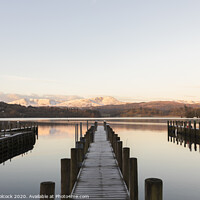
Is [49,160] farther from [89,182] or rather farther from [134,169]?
[134,169]

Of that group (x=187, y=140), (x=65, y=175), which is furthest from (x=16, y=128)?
(x=65, y=175)

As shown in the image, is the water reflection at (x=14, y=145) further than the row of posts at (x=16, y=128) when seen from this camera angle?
No

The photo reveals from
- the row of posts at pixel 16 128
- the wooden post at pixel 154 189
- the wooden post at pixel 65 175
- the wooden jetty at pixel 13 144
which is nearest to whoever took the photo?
the wooden post at pixel 154 189

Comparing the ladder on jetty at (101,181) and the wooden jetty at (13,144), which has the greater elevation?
the ladder on jetty at (101,181)

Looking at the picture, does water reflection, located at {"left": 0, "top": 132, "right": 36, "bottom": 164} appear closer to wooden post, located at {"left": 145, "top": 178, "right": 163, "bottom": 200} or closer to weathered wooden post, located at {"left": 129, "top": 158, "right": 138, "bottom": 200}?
Result: weathered wooden post, located at {"left": 129, "top": 158, "right": 138, "bottom": 200}

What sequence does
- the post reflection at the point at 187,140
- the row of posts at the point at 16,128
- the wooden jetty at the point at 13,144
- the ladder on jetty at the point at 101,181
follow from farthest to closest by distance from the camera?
1. the post reflection at the point at 187,140
2. the row of posts at the point at 16,128
3. the wooden jetty at the point at 13,144
4. the ladder on jetty at the point at 101,181

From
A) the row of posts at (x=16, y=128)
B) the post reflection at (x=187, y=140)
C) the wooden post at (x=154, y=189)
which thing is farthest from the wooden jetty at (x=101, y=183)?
the post reflection at (x=187, y=140)

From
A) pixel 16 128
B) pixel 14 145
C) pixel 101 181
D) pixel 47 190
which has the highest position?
pixel 47 190

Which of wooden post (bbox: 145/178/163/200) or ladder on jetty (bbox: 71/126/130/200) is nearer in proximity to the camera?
wooden post (bbox: 145/178/163/200)

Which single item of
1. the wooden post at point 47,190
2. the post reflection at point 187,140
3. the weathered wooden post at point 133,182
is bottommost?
the post reflection at point 187,140

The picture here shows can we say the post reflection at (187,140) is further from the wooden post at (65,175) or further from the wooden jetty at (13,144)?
the wooden post at (65,175)

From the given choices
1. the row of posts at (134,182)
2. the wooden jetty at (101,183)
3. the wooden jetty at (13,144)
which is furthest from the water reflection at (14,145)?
the row of posts at (134,182)

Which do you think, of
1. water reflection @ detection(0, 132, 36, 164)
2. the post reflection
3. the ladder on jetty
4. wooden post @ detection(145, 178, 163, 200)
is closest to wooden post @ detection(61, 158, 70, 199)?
the ladder on jetty

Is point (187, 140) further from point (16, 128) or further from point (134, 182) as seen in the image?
point (134, 182)
